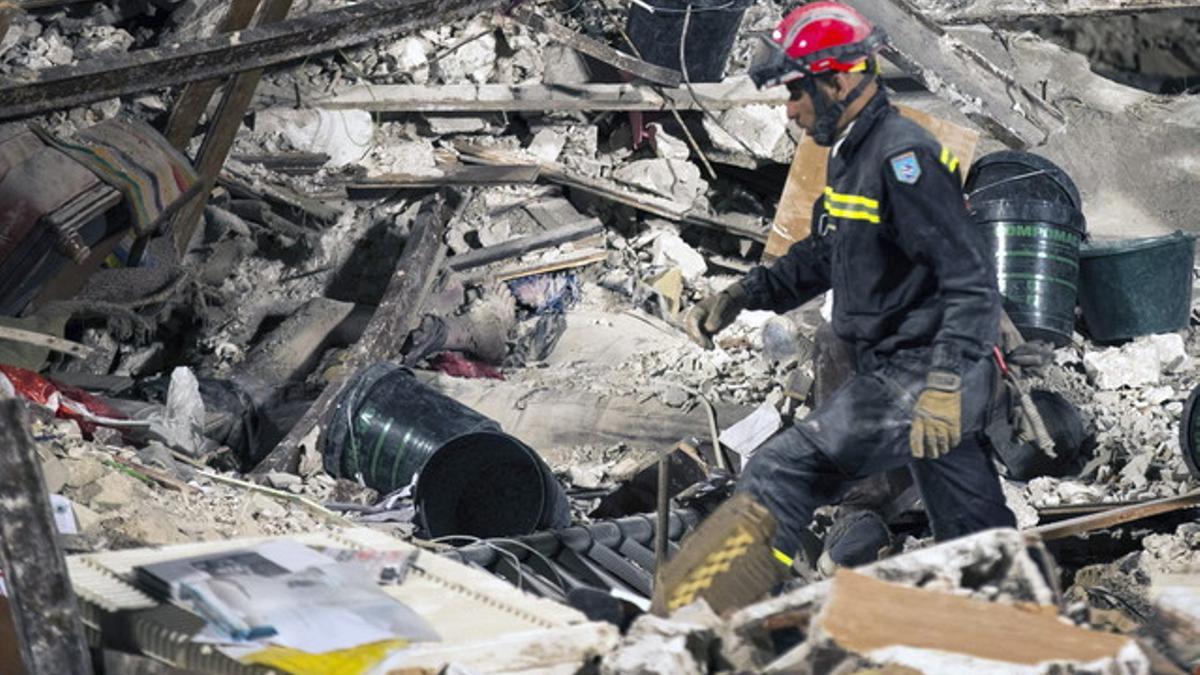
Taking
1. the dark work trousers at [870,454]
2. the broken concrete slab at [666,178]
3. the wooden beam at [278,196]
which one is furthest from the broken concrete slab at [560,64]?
the dark work trousers at [870,454]

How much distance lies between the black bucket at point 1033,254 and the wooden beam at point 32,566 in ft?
19.8

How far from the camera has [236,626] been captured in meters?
3.42

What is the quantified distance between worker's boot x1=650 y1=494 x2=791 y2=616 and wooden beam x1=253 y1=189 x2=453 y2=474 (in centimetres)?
345

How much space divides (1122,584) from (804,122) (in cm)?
191

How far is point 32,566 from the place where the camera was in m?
3.69

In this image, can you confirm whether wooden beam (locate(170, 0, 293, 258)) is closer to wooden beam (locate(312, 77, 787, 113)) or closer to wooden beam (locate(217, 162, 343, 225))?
wooden beam (locate(217, 162, 343, 225))

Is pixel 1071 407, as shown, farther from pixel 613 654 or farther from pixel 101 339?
pixel 613 654

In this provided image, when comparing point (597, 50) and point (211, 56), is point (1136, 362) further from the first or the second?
point (211, 56)

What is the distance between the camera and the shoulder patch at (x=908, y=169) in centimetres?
506

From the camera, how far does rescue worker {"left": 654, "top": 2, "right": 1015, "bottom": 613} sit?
5062mm

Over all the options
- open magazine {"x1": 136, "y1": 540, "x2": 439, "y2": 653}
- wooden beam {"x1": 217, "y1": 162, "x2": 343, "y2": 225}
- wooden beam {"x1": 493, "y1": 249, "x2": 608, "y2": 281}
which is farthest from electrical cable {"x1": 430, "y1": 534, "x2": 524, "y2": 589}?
wooden beam {"x1": 217, "y1": 162, "x2": 343, "y2": 225}

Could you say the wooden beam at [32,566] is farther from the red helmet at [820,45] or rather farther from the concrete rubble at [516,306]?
the red helmet at [820,45]

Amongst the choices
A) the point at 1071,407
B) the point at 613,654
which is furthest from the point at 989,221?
the point at 613,654

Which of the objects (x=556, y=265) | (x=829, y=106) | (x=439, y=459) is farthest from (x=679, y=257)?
(x=829, y=106)
